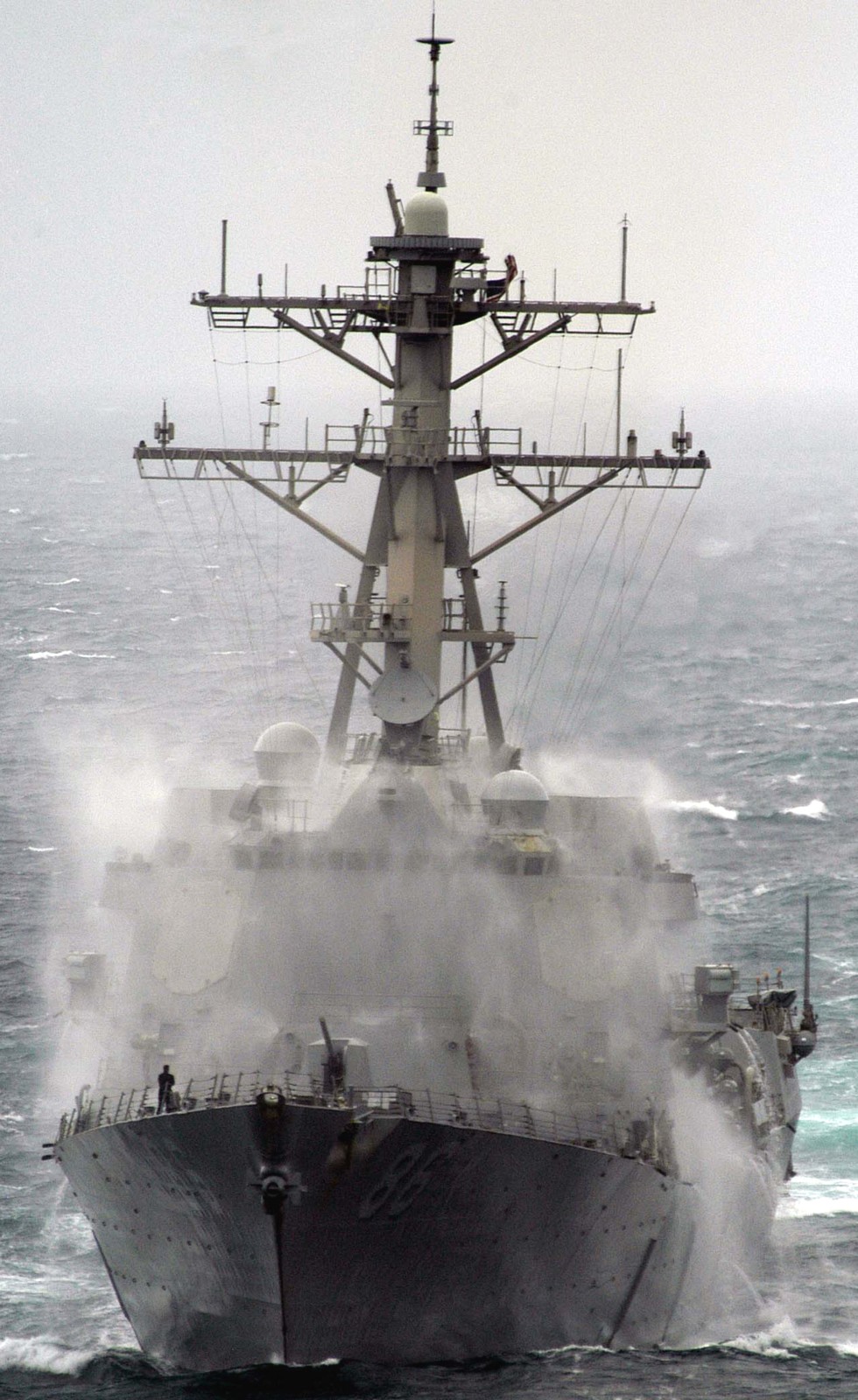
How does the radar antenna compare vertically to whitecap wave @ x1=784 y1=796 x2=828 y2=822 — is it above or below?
above

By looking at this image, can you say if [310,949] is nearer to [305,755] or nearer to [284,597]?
[305,755]

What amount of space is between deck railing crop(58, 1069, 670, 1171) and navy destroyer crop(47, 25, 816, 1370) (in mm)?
65

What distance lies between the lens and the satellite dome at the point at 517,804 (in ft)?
88.9

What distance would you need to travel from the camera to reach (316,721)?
Answer: 162ft

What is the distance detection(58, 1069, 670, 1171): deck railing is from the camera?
22.3 meters

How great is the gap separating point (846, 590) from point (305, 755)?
44.4 m

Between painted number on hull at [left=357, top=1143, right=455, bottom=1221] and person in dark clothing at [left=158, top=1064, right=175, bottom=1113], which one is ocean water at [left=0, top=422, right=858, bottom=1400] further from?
person in dark clothing at [left=158, top=1064, right=175, bottom=1113]

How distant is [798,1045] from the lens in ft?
105

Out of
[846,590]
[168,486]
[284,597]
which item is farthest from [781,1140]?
[168,486]

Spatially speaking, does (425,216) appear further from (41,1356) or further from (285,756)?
(41,1356)

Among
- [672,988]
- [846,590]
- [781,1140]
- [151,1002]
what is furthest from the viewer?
[846,590]

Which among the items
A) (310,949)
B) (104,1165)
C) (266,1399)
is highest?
(310,949)

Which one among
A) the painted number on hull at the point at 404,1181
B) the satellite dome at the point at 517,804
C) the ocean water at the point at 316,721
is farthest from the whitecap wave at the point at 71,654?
the painted number on hull at the point at 404,1181

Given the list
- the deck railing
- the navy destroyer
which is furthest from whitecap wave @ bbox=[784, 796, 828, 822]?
the deck railing
